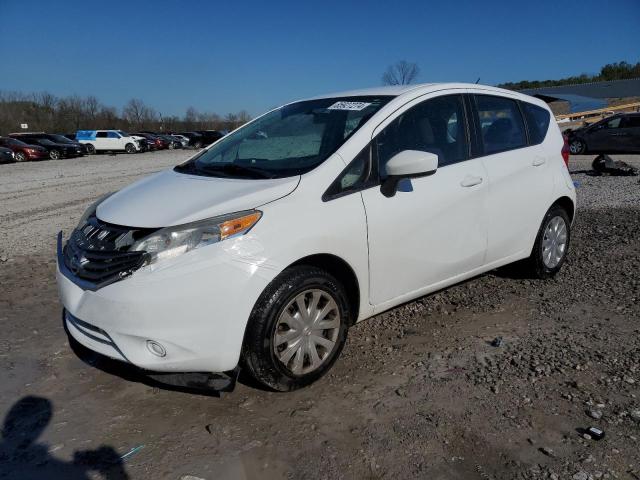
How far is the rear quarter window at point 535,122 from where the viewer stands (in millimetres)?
4410

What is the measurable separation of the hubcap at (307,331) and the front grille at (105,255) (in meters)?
0.86

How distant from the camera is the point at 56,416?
9.27 ft

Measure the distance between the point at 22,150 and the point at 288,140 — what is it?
2903 cm

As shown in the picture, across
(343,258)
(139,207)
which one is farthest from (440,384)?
(139,207)

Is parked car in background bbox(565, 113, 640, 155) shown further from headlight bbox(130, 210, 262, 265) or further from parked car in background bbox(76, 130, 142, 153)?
parked car in background bbox(76, 130, 142, 153)

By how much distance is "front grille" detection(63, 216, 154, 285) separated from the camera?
2.61m

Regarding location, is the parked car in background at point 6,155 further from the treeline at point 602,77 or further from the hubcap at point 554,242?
the treeline at point 602,77

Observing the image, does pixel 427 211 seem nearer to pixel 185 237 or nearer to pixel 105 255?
pixel 185 237

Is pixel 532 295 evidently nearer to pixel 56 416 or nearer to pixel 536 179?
pixel 536 179

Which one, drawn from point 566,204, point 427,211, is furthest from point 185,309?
point 566,204

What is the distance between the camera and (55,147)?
29516 millimetres

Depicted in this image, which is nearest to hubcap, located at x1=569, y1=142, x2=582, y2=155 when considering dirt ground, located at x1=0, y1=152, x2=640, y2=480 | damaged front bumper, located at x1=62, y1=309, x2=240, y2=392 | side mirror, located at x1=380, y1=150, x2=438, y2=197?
dirt ground, located at x1=0, y1=152, x2=640, y2=480

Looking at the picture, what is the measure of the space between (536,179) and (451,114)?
3.51 ft

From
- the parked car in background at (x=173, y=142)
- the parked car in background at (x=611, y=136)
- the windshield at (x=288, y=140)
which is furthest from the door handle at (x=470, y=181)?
the parked car in background at (x=173, y=142)
